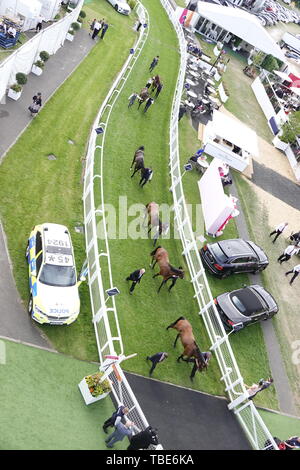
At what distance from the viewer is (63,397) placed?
12.4m

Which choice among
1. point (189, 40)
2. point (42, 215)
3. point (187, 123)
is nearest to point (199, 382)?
point (42, 215)

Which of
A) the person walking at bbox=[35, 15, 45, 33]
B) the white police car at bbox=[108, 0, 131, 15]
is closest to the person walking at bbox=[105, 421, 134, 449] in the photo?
the person walking at bbox=[35, 15, 45, 33]

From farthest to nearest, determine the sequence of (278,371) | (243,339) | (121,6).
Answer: (121,6) < (243,339) < (278,371)

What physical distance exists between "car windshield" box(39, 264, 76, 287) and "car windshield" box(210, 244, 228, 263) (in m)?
7.20

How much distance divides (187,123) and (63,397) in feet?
73.0

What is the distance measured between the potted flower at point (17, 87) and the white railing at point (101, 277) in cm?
423

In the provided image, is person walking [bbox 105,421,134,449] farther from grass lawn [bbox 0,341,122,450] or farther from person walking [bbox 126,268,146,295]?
person walking [bbox 126,268,146,295]

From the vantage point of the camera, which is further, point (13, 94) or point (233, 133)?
point (233, 133)

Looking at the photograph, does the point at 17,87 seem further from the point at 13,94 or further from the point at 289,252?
the point at 289,252

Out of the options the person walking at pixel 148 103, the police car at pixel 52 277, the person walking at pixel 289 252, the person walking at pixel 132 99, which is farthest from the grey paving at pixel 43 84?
the person walking at pixel 289 252

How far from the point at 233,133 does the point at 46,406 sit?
68.4 feet

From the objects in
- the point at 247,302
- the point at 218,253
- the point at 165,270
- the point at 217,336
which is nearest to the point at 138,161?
the point at 218,253

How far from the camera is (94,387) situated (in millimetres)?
12398
